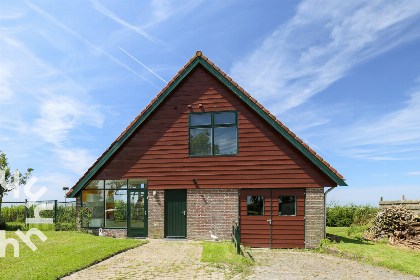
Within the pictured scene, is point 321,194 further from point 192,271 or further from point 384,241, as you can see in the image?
point 192,271

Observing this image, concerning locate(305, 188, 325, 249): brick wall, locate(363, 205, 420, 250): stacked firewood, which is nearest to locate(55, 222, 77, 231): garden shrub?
locate(305, 188, 325, 249): brick wall

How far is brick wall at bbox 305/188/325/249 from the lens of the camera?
45.2ft

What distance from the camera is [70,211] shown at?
1738cm

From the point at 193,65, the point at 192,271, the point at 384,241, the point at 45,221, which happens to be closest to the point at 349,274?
the point at 192,271

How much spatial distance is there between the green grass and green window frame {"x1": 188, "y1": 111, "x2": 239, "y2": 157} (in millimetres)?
4413

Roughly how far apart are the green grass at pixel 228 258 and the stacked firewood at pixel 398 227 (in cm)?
898

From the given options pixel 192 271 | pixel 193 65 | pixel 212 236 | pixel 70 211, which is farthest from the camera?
pixel 70 211

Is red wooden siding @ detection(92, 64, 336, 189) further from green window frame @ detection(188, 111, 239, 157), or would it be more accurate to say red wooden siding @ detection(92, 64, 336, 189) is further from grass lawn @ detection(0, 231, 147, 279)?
grass lawn @ detection(0, 231, 147, 279)

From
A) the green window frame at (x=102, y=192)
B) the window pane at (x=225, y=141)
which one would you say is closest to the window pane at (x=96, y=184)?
the green window frame at (x=102, y=192)

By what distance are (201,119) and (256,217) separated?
5.29m

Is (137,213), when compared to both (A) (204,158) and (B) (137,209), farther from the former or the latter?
(A) (204,158)

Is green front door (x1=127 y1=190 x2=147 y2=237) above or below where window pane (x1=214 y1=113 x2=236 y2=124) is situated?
below

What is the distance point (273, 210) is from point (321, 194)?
2271 mm

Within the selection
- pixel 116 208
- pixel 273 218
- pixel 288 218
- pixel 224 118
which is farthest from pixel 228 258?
pixel 116 208
